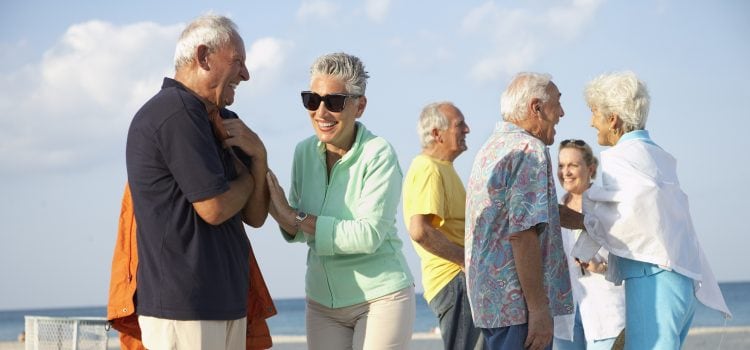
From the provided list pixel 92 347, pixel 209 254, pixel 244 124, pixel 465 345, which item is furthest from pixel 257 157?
pixel 92 347

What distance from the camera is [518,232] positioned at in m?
3.87

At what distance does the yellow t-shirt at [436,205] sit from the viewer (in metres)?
5.10

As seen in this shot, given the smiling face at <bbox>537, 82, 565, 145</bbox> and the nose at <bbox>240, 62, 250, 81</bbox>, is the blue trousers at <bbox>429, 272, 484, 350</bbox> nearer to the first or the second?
the smiling face at <bbox>537, 82, 565, 145</bbox>

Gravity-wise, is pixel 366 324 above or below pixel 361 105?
below

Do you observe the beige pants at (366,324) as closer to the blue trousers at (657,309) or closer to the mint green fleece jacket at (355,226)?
the mint green fleece jacket at (355,226)

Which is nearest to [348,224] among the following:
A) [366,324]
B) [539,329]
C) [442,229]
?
[366,324]

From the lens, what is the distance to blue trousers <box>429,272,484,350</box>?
509 centimetres

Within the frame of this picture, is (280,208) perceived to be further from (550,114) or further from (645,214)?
(645,214)

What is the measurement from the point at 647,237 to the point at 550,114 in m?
A: 0.66

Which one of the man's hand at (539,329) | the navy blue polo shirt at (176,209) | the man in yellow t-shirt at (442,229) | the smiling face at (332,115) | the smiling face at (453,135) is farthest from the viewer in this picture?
the smiling face at (453,135)

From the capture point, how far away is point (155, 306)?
336 centimetres

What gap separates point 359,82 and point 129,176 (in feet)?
4.09

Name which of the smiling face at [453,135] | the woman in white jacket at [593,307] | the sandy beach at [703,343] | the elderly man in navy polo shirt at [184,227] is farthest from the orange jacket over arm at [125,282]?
the sandy beach at [703,343]

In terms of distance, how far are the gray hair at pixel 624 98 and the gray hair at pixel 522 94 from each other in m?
0.42
